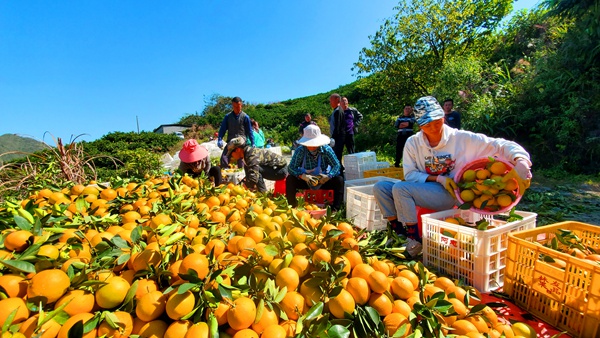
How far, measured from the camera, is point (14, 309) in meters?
0.93

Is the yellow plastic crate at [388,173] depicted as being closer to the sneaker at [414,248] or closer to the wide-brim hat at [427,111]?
the wide-brim hat at [427,111]

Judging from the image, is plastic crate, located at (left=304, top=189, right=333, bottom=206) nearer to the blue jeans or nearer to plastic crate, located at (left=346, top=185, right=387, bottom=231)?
plastic crate, located at (left=346, top=185, right=387, bottom=231)

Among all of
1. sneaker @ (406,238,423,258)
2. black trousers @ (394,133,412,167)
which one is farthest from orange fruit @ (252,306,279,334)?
black trousers @ (394,133,412,167)

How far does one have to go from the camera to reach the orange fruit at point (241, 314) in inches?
38.7

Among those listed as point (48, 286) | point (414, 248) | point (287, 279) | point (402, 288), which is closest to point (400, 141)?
point (414, 248)

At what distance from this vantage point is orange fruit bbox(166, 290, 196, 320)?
96 cm

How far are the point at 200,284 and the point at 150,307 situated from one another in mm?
174

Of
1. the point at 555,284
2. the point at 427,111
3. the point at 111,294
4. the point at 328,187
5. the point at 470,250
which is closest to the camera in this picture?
the point at 111,294

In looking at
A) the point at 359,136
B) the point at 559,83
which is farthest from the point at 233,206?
the point at 359,136

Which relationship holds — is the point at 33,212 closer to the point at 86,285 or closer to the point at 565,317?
the point at 86,285

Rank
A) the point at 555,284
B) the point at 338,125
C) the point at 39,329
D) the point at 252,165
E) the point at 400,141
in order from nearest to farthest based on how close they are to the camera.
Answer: the point at 39,329 → the point at 555,284 → the point at 252,165 → the point at 338,125 → the point at 400,141

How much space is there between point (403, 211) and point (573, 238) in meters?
1.09

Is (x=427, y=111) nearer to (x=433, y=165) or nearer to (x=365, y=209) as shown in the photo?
(x=433, y=165)

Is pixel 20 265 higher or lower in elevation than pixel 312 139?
lower
